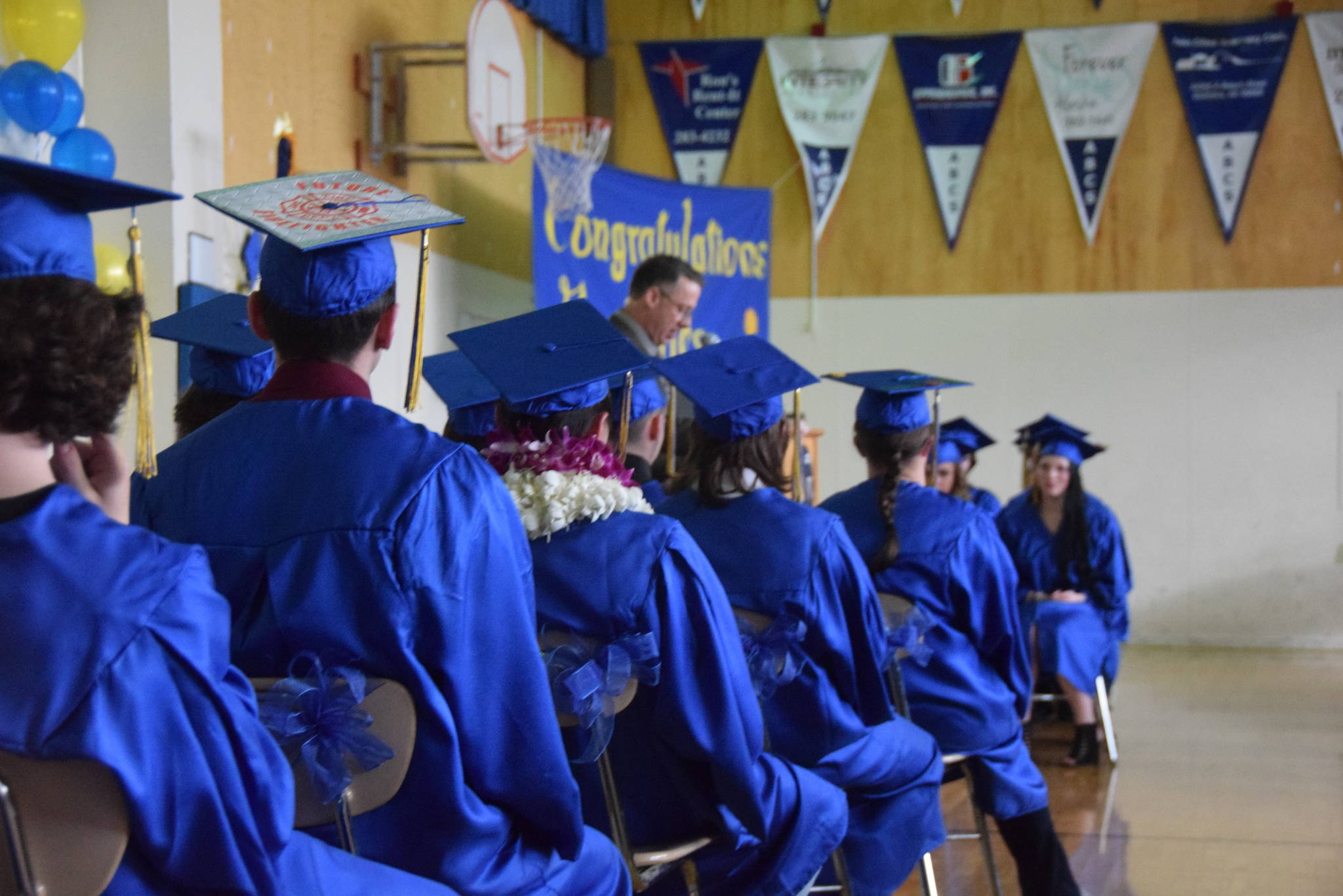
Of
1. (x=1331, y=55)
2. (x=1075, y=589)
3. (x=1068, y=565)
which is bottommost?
(x=1075, y=589)

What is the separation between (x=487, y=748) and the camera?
1.53 m

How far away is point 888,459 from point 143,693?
2.49m

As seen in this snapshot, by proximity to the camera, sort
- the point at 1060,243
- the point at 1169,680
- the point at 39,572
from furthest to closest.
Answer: the point at 1060,243 < the point at 1169,680 < the point at 39,572

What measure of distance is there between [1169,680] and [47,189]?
24.1ft

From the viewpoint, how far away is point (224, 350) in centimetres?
255

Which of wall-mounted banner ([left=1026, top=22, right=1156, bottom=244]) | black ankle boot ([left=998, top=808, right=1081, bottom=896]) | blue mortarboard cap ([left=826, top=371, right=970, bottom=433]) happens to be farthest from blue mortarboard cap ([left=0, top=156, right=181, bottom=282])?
wall-mounted banner ([left=1026, top=22, right=1156, bottom=244])

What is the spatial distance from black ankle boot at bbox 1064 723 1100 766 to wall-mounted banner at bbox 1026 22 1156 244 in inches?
178

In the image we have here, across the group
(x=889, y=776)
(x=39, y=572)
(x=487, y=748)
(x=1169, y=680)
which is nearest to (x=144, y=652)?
(x=39, y=572)

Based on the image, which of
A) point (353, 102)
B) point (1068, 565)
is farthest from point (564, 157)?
point (1068, 565)

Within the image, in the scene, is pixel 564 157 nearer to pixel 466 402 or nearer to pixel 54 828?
pixel 466 402

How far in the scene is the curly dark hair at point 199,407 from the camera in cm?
255

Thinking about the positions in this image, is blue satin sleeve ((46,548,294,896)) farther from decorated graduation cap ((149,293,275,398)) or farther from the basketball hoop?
the basketball hoop

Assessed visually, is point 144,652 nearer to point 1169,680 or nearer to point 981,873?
point 981,873

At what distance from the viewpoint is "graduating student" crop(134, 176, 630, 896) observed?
1463mm
